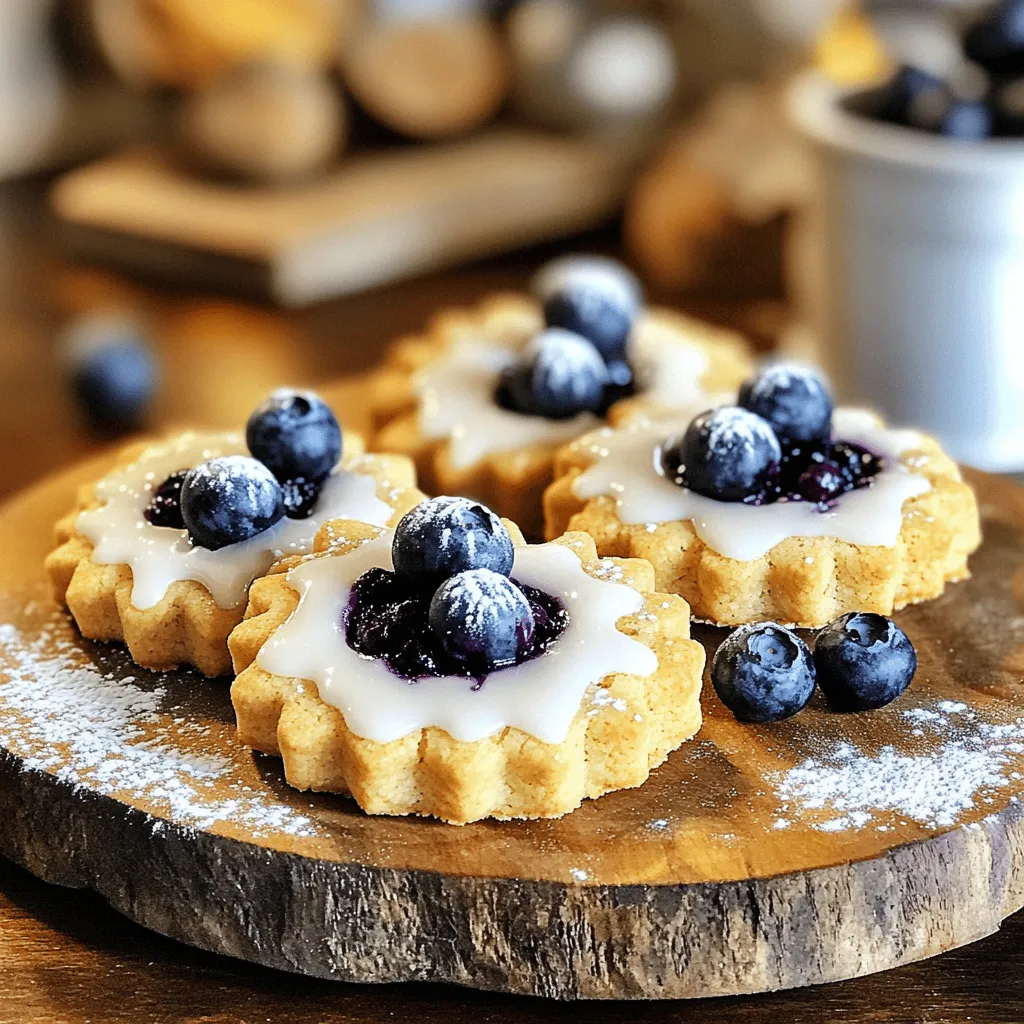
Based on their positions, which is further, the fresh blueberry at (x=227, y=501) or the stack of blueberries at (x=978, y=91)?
the stack of blueberries at (x=978, y=91)

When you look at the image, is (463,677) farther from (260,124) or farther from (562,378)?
(260,124)

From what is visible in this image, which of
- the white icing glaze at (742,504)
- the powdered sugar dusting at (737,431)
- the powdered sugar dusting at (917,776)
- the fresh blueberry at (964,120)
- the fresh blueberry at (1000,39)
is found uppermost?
the fresh blueberry at (1000,39)

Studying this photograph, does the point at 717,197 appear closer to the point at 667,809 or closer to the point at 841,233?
the point at 841,233

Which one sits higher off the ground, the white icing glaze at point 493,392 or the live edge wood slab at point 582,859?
the white icing glaze at point 493,392

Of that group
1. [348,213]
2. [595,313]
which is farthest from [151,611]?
[348,213]

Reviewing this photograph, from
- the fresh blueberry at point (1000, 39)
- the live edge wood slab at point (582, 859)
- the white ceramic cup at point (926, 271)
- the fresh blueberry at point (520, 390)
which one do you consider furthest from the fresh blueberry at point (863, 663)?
the fresh blueberry at point (1000, 39)

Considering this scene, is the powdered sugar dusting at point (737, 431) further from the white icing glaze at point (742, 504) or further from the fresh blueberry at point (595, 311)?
the fresh blueberry at point (595, 311)

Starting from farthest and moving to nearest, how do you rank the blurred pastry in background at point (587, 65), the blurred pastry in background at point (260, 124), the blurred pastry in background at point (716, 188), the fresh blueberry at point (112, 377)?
1. the blurred pastry in background at point (587, 65)
2. the blurred pastry in background at point (260, 124)
3. the blurred pastry in background at point (716, 188)
4. the fresh blueberry at point (112, 377)
